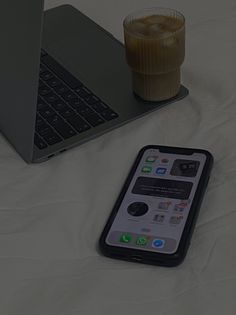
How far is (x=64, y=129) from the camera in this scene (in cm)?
73

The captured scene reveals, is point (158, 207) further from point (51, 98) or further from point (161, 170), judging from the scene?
point (51, 98)

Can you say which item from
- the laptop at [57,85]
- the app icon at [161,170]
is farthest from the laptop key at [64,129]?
the app icon at [161,170]

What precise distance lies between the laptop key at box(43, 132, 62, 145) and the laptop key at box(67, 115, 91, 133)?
23 millimetres

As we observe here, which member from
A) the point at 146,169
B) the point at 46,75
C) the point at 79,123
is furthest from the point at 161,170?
the point at 46,75

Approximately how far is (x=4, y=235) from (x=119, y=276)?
Result: 12 cm

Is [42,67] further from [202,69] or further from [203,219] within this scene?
[203,219]

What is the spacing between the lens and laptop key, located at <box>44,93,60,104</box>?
765 millimetres

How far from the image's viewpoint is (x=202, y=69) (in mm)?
803

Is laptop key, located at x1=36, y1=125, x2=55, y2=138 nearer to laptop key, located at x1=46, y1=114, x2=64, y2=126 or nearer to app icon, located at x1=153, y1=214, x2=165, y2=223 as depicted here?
laptop key, located at x1=46, y1=114, x2=64, y2=126

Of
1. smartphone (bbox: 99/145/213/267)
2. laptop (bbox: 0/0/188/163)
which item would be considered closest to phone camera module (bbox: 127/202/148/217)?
smartphone (bbox: 99/145/213/267)

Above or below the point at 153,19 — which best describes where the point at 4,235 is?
below

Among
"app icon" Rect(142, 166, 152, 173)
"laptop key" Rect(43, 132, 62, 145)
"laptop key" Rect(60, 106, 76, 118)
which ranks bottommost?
"laptop key" Rect(43, 132, 62, 145)

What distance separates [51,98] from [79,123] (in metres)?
0.06

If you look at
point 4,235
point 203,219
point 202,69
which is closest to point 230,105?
point 202,69
